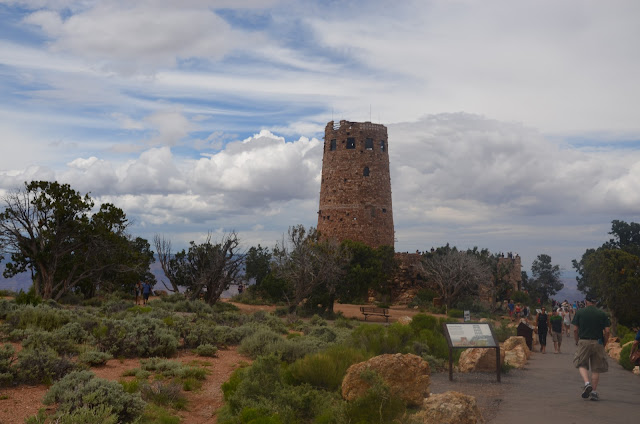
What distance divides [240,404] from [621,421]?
211 inches

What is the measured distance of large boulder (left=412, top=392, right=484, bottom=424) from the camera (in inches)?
270

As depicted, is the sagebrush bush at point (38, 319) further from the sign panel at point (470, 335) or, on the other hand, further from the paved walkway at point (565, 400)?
the paved walkway at point (565, 400)

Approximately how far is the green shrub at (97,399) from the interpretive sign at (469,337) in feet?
20.9

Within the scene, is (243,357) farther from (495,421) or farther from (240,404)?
(495,421)

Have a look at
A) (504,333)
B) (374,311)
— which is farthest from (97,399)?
(374,311)

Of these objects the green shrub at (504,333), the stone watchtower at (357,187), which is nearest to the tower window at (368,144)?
the stone watchtower at (357,187)

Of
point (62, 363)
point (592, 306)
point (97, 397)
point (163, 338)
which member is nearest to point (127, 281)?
point (163, 338)

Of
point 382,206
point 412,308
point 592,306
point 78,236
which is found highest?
point 382,206

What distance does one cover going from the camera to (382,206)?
41781mm

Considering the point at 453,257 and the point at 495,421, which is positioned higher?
the point at 453,257

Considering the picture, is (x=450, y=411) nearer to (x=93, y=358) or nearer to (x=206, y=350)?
(x=93, y=358)

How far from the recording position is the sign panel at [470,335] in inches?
433

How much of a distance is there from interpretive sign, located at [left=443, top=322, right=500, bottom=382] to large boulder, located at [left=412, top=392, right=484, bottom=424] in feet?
12.3

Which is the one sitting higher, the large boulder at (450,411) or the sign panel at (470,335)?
the sign panel at (470,335)
